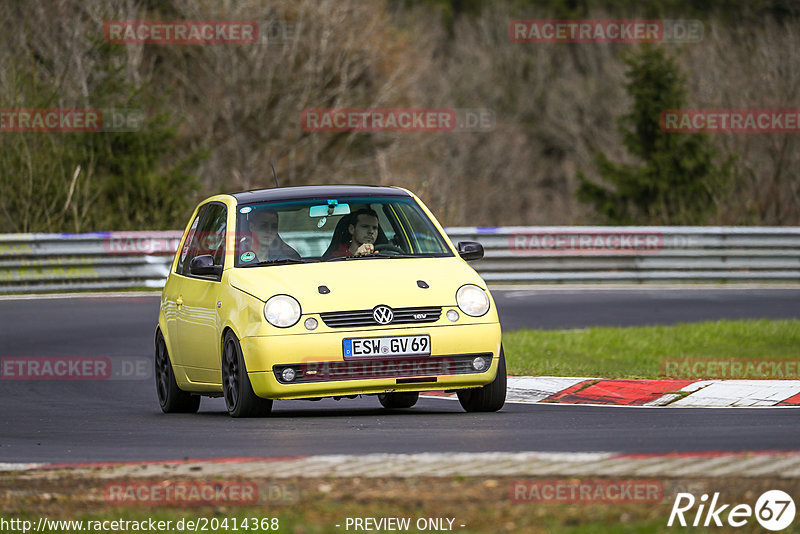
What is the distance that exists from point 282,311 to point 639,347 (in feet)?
23.8

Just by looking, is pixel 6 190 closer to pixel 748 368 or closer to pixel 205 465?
pixel 748 368

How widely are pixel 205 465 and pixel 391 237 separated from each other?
13.8ft

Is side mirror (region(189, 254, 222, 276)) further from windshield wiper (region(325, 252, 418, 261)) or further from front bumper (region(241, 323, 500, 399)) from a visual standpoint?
front bumper (region(241, 323, 500, 399))

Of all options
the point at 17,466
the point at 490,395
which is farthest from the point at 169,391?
the point at 17,466

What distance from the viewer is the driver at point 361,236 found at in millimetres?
10945

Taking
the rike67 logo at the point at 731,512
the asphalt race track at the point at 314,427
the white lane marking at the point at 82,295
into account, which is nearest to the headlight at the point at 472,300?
the asphalt race track at the point at 314,427

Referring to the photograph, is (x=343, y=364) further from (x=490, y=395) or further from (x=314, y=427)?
(x=490, y=395)

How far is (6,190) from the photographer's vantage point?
2659 cm

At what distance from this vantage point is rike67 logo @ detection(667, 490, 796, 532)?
18.5 feet

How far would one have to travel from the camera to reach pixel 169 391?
38.9 feet

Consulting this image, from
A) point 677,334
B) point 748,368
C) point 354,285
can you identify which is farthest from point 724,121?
point 354,285

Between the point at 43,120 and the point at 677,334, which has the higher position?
the point at 43,120

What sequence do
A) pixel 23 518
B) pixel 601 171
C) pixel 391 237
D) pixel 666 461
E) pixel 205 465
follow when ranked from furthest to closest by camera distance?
pixel 601 171 < pixel 391 237 < pixel 205 465 < pixel 666 461 < pixel 23 518

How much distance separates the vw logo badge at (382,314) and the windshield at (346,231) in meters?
0.88
